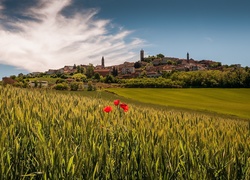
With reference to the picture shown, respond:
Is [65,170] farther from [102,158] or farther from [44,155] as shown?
[102,158]

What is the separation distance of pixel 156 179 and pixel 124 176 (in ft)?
0.93

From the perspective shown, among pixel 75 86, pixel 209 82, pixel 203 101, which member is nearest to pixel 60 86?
pixel 75 86

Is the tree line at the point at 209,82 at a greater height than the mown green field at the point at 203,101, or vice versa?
the tree line at the point at 209,82

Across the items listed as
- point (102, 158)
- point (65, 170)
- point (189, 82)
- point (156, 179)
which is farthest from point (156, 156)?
point (189, 82)

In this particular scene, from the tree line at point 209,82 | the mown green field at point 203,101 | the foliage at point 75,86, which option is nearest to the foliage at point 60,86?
the foliage at point 75,86

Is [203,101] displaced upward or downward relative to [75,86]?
downward

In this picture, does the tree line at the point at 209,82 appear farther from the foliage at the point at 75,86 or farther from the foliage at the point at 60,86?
the foliage at the point at 60,86

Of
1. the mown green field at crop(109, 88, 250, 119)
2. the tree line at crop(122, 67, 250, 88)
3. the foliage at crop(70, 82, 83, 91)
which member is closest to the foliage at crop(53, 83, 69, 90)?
the foliage at crop(70, 82, 83, 91)

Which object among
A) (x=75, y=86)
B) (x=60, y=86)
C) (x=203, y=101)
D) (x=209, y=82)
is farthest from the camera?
(x=209, y=82)

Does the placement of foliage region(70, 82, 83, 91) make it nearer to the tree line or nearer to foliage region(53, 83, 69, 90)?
foliage region(53, 83, 69, 90)

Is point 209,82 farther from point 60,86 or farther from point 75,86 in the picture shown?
point 60,86

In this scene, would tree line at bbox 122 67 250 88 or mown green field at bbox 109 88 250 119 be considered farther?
tree line at bbox 122 67 250 88

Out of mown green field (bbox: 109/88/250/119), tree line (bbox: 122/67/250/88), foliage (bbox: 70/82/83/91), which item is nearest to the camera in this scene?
mown green field (bbox: 109/88/250/119)

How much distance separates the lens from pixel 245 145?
3.17m
